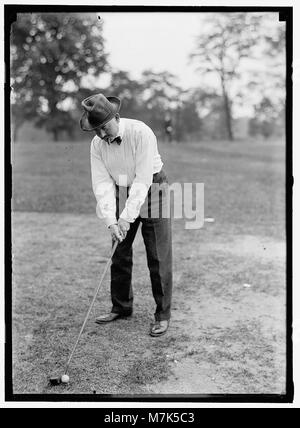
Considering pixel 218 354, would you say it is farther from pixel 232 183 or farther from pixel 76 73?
pixel 76 73

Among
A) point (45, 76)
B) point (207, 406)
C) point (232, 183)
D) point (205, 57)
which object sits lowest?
point (207, 406)

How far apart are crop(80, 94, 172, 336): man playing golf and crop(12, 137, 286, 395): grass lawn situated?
0.32m

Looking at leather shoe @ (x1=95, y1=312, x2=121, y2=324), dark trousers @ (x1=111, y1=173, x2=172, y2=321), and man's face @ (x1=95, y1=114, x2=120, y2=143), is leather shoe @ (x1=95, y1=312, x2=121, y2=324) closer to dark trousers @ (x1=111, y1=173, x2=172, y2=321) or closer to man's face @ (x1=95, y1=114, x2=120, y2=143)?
dark trousers @ (x1=111, y1=173, x2=172, y2=321)

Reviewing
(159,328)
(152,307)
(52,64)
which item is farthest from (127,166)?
(52,64)

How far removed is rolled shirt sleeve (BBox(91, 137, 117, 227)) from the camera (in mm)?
3785

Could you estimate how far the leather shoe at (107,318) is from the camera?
13.8ft

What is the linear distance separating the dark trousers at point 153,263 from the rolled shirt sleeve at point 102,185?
181 mm

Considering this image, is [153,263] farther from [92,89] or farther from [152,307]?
[92,89]

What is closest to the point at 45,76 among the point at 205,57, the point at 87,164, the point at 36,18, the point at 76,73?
the point at 76,73

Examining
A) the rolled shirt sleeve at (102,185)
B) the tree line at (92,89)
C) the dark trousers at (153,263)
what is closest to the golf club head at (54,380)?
the dark trousers at (153,263)

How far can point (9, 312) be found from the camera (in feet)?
10.1

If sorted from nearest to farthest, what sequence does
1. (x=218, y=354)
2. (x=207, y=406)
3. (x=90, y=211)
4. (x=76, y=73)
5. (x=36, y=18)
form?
(x=207, y=406), (x=218, y=354), (x=90, y=211), (x=36, y=18), (x=76, y=73)

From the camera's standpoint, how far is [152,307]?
4535mm

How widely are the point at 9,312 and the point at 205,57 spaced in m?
9.09
